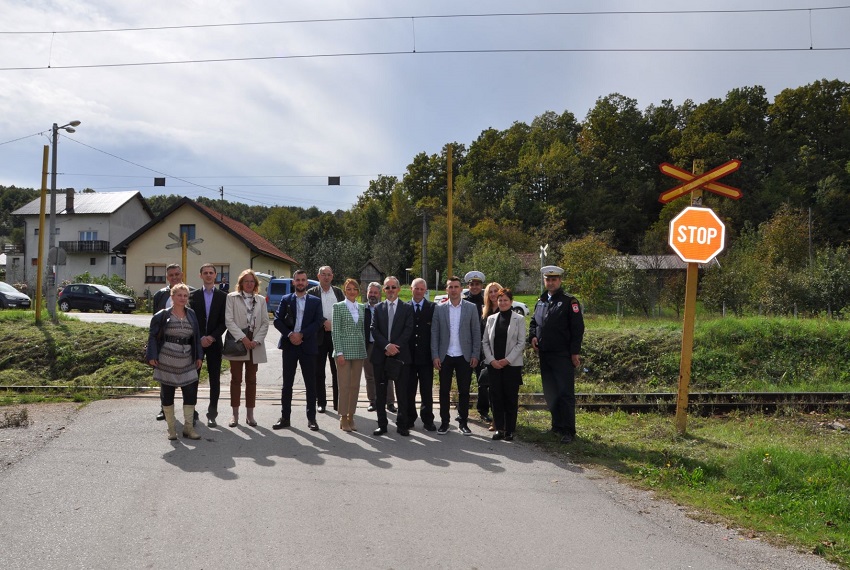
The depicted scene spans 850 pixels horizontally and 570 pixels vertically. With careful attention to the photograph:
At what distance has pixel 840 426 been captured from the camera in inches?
396

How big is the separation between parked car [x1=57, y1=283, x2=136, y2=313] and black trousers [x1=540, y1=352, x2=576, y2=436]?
107ft

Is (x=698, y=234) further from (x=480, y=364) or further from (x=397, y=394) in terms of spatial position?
(x=397, y=394)

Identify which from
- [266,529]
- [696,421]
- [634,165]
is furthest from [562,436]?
[634,165]

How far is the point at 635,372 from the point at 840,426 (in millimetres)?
4671

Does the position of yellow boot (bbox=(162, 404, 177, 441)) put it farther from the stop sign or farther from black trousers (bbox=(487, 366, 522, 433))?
the stop sign

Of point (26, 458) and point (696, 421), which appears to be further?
point (696, 421)

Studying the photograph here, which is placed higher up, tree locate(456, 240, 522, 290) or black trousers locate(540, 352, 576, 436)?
tree locate(456, 240, 522, 290)

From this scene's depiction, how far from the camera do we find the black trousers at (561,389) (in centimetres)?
795

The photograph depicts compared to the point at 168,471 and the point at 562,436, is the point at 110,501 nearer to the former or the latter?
the point at 168,471

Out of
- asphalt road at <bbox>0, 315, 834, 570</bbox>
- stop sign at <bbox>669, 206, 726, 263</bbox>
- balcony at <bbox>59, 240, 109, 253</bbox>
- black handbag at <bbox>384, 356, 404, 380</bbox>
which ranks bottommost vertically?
asphalt road at <bbox>0, 315, 834, 570</bbox>

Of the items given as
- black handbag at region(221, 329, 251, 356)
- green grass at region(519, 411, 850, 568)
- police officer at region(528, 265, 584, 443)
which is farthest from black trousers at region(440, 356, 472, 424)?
black handbag at region(221, 329, 251, 356)

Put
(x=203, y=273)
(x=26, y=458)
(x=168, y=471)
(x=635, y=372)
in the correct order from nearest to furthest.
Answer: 1. (x=168, y=471)
2. (x=26, y=458)
3. (x=203, y=273)
4. (x=635, y=372)

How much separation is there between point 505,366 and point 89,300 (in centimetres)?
3320

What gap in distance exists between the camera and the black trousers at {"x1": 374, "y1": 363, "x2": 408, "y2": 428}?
7.98 metres
